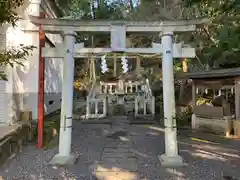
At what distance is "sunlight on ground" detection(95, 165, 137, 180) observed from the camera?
4.85 m

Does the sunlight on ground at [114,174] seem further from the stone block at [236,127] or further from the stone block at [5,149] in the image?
the stone block at [236,127]

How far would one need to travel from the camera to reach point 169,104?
588 cm

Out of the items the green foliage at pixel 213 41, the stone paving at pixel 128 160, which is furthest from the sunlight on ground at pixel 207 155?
the green foliage at pixel 213 41

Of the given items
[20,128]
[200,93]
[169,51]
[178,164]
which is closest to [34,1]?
[20,128]

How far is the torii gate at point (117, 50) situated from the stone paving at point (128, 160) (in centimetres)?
52

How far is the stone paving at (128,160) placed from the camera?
16.2 ft

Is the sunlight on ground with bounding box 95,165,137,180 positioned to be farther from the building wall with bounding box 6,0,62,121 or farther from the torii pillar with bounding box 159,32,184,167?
the building wall with bounding box 6,0,62,121

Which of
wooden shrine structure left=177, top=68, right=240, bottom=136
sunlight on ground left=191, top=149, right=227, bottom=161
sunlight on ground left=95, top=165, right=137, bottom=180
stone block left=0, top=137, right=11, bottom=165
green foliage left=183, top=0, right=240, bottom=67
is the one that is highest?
green foliage left=183, top=0, right=240, bottom=67

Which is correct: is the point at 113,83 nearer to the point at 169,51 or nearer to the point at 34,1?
the point at 34,1

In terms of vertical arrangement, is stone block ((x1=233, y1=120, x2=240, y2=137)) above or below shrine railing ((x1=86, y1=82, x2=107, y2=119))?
below

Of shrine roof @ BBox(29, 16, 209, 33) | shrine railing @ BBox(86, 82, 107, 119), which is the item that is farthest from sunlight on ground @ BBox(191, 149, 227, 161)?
shrine railing @ BBox(86, 82, 107, 119)

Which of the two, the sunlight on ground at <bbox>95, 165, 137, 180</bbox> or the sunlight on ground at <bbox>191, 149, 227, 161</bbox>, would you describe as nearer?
the sunlight on ground at <bbox>95, 165, 137, 180</bbox>

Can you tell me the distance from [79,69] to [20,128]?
1500 cm

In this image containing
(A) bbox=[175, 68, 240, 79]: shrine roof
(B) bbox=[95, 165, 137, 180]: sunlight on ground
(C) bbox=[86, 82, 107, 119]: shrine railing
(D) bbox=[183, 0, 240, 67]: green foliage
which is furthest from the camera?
(C) bbox=[86, 82, 107, 119]: shrine railing
